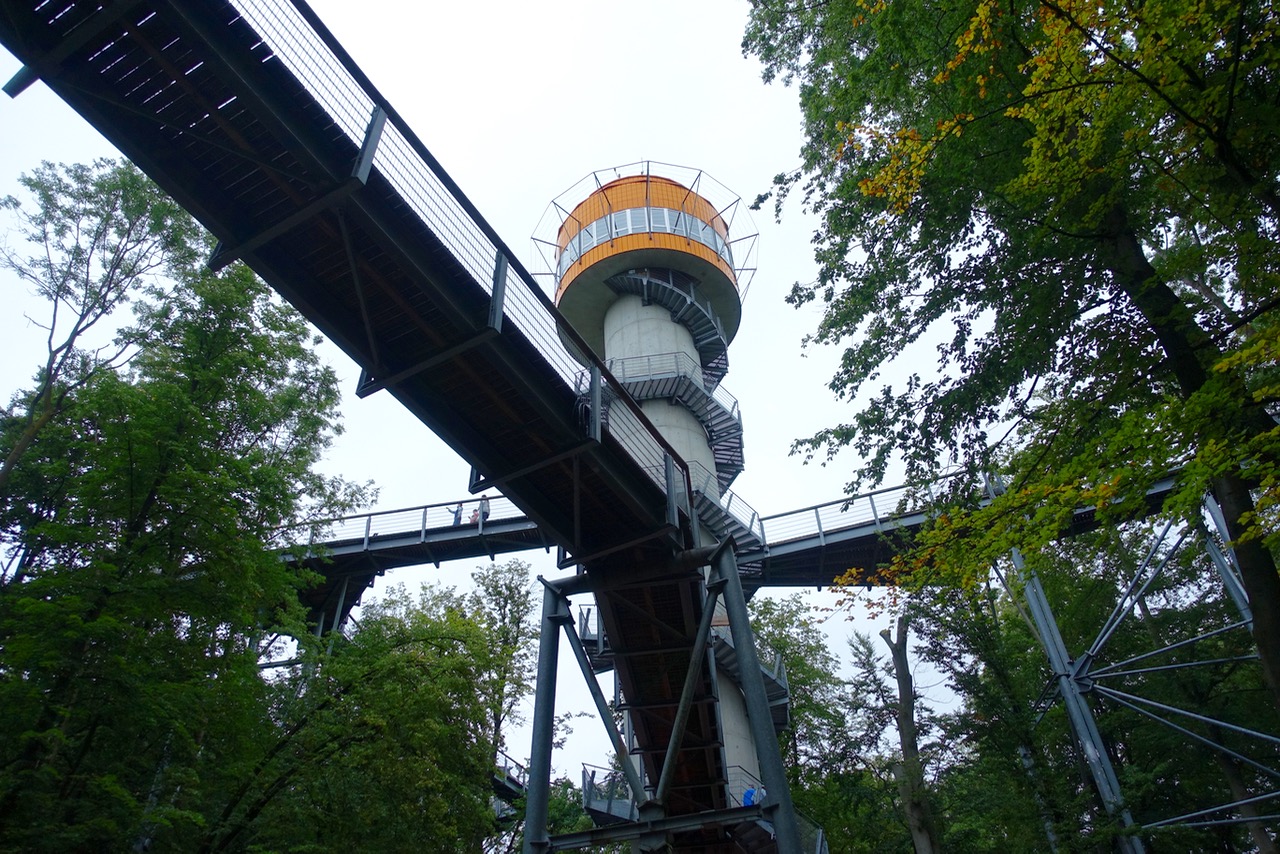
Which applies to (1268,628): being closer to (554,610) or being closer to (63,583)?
(554,610)

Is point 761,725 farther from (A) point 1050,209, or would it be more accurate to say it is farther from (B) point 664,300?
(B) point 664,300

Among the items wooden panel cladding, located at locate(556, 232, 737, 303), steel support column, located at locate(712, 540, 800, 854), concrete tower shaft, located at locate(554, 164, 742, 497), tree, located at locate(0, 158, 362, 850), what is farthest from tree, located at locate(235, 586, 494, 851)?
wooden panel cladding, located at locate(556, 232, 737, 303)

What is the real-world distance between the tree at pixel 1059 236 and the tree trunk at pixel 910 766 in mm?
8061

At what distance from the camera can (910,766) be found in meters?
16.9

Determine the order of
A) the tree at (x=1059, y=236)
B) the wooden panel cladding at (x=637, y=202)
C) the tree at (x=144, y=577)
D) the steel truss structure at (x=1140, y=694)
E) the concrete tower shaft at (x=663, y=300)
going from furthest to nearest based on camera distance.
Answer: the wooden panel cladding at (x=637, y=202) < the concrete tower shaft at (x=663, y=300) < the steel truss structure at (x=1140, y=694) < the tree at (x=144, y=577) < the tree at (x=1059, y=236)

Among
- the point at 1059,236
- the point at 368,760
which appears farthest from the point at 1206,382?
the point at 368,760

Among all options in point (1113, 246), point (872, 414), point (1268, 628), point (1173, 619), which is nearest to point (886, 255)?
point (872, 414)

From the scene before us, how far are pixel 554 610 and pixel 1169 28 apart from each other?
10.0 metres

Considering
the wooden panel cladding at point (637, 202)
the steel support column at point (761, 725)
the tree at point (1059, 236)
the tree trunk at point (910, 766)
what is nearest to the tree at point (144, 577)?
the steel support column at point (761, 725)

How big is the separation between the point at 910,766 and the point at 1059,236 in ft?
38.3

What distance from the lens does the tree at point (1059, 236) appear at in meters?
6.95

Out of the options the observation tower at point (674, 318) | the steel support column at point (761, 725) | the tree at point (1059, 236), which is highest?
the observation tower at point (674, 318)

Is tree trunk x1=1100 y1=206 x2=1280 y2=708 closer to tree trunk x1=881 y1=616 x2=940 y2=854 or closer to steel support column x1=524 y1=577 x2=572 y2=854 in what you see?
steel support column x1=524 y1=577 x2=572 y2=854

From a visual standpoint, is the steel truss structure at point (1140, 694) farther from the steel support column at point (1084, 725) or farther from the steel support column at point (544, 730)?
the steel support column at point (544, 730)
